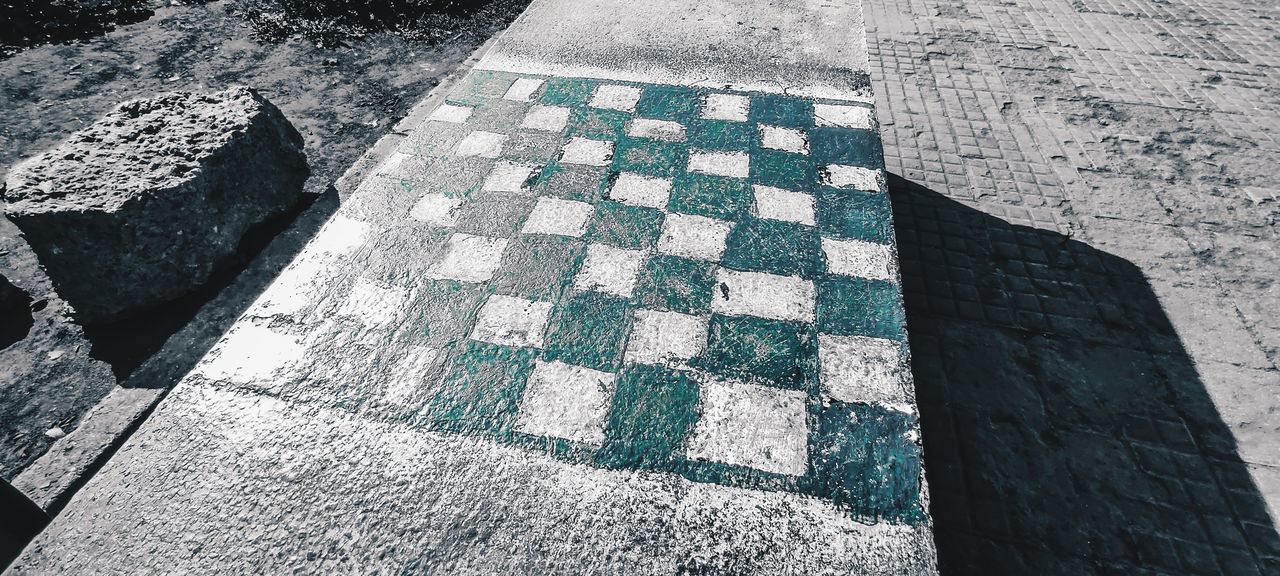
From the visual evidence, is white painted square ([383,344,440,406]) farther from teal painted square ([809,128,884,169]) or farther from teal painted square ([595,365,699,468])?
teal painted square ([809,128,884,169])

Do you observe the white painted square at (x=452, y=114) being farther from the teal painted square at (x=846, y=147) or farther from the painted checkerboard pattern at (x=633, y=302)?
the teal painted square at (x=846, y=147)

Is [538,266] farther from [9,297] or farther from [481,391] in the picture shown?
[9,297]

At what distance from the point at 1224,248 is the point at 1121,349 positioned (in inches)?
46.0

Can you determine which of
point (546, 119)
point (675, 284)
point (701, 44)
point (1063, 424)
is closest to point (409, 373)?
point (675, 284)

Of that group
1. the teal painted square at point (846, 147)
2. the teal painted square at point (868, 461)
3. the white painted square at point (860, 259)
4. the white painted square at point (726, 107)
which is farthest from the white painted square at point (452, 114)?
the teal painted square at point (868, 461)

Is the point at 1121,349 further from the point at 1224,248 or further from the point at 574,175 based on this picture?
the point at 574,175

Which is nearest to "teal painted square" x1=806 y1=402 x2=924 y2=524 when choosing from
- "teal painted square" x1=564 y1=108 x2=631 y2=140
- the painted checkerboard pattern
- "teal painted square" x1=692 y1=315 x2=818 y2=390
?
the painted checkerboard pattern

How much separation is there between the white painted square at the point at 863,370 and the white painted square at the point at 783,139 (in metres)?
0.89

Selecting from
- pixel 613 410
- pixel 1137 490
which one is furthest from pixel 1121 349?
pixel 613 410

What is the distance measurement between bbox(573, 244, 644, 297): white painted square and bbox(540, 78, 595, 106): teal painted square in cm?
Result: 90

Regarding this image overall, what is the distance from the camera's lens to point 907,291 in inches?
109

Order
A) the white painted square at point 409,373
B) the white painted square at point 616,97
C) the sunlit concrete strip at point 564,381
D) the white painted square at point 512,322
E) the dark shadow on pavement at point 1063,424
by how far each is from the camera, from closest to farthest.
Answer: the sunlit concrete strip at point 564,381 → the white painted square at point 409,373 → the white painted square at point 512,322 → the dark shadow on pavement at point 1063,424 → the white painted square at point 616,97

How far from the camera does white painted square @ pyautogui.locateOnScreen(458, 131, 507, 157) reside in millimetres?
2162

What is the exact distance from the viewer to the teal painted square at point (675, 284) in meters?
1.66
